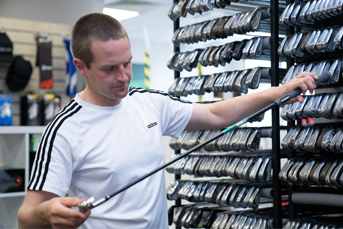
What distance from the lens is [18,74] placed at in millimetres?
4707

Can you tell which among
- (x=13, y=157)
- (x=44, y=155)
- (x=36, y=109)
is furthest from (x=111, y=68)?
(x=36, y=109)

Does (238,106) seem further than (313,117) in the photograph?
No

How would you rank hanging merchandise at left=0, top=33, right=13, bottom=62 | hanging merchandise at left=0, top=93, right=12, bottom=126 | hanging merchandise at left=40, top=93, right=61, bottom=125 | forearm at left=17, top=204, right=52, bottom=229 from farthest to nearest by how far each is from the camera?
hanging merchandise at left=40, top=93, right=61, bottom=125 → hanging merchandise at left=0, top=33, right=13, bottom=62 → hanging merchandise at left=0, top=93, right=12, bottom=126 → forearm at left=17, top=204, right=52, bottom=229

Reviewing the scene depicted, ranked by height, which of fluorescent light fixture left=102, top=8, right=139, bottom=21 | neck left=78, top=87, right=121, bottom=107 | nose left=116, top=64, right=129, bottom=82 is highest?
fluorescent light fixture left=102, top=8, right=139, bottom=21

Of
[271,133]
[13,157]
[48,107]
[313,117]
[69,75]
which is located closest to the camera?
[313,117]

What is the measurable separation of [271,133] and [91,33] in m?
1.27

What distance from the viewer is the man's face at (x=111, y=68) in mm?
1733

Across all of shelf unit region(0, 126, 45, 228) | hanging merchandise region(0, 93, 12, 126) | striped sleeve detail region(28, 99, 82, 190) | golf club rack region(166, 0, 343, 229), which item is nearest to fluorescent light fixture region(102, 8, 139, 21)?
hanging merchandise region(0, 93, 12, 126)

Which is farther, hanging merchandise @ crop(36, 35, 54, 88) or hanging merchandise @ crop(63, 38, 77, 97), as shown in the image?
hanging merchandise @ crop(63, 38, 77, 97)

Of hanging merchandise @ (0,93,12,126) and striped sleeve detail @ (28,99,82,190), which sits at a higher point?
hanging merchandise @ (0,93,12,126)

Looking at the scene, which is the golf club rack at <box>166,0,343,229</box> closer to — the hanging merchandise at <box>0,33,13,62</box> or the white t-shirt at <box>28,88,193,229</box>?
the white t-shirt at <box>28,88,193,229</box>

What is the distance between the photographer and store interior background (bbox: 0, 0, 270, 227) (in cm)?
549

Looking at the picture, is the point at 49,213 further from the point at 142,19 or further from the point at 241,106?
the point at 142,19

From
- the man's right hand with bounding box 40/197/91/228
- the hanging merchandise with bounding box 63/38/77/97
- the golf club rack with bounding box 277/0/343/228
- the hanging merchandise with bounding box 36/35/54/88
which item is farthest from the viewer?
the hanging merchandise with bounding box 63/38/77/97
